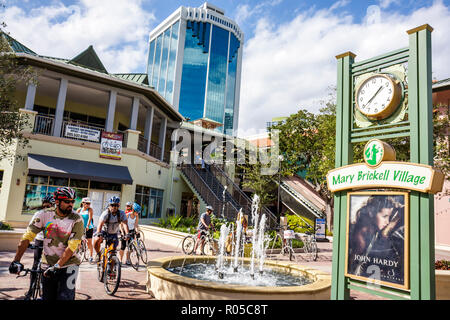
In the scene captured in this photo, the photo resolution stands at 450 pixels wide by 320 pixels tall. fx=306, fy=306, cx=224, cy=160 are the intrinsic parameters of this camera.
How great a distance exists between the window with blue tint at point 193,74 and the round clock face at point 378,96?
94.5 meters

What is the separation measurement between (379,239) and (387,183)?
3.11ft

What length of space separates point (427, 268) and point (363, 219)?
3.90 feet

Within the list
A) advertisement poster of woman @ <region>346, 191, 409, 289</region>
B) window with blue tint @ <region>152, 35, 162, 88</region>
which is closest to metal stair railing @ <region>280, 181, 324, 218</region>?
advertisement poster of woman @ <region>346, 191, 409, 289</region>

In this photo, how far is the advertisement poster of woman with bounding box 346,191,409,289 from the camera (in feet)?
15.8

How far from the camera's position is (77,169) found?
57.3 ft

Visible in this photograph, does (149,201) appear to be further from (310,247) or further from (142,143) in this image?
(310,247)

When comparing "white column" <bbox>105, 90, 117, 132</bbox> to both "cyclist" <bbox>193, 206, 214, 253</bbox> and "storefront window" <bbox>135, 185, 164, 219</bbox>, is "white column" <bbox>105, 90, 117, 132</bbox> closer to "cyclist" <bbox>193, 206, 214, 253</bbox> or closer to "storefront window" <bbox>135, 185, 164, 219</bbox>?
"storefront window" <bbox>135, 185, 164, 219</bbox>

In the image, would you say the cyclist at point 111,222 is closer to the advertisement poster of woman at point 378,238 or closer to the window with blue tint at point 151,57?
the advertisement poster of woman at point 378,238

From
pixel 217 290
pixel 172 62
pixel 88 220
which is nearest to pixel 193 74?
pixel 172 62

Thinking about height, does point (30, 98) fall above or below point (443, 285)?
above

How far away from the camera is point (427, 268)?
452 cm

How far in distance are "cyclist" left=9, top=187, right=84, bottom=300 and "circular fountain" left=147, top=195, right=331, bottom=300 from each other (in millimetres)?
2068

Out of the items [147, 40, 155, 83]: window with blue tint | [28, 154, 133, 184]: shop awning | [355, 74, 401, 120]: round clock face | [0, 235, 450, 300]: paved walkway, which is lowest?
[0, 235, 450, 300]: paved walkway
